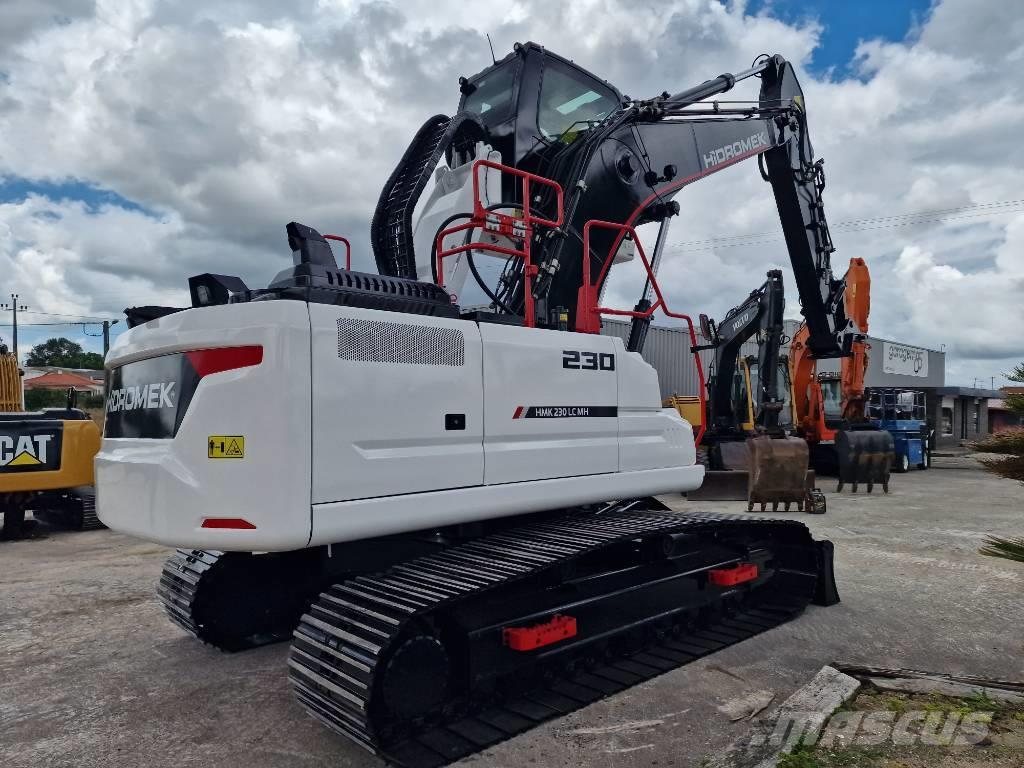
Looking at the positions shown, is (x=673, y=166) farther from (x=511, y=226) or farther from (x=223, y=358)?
(x=223, y=358)

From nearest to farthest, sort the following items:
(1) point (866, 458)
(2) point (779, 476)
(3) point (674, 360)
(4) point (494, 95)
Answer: (4) point (494, 95), (2) point (779, 476), (1) point (866, 458), (3) point (674, 360)

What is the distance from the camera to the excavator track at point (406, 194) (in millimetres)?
4922

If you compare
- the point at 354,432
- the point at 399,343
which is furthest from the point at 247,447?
the point at 399,343

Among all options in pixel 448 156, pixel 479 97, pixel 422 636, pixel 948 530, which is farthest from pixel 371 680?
pixel 948 530

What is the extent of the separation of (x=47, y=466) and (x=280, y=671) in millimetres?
5808

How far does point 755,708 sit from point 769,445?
699cm

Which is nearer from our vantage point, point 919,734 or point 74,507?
point 919,734

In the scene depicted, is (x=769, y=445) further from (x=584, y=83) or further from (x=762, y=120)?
(x=584, y=83)

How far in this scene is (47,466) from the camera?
8.80 metres

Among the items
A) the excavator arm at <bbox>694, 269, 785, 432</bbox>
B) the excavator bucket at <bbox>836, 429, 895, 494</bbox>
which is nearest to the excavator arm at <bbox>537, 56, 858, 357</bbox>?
the excavator arm at <bbox>694, 269, 785, 432</bbox>

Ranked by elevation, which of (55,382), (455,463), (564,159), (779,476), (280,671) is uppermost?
(564,159)

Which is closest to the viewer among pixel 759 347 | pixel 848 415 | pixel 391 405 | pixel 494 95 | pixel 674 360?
pixel 391 405

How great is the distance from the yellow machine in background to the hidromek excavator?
4.93 meters

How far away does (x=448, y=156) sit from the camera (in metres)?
5.66
